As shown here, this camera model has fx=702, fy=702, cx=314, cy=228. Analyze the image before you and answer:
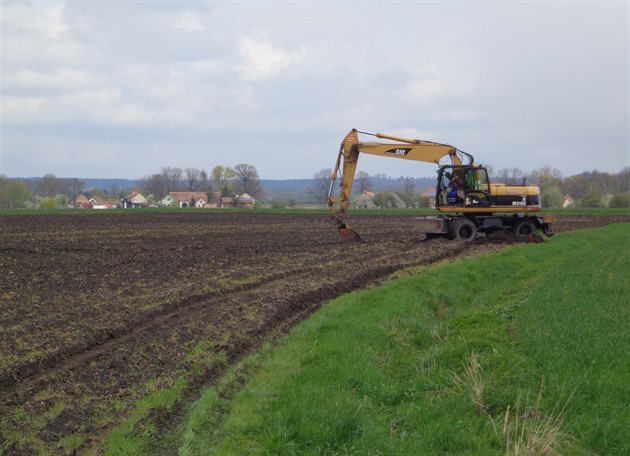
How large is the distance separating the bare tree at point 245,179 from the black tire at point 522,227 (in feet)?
341

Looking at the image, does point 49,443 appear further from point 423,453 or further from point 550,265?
point 550,265

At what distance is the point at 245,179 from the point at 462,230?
10703 cm

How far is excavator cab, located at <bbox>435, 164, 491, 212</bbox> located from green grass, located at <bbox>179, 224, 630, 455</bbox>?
Answer: 15249 mm

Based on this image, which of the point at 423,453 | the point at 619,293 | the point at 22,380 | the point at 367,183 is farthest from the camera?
the point at 367,183

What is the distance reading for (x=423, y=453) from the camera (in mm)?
6508

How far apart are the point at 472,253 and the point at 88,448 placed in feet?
66.8

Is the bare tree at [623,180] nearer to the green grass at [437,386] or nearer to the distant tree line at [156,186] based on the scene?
the distant tree line at [156,186]

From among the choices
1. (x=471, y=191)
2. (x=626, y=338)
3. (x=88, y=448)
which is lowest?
(x=88, y=448)

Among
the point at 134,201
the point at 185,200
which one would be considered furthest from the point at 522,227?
the point at 134,201

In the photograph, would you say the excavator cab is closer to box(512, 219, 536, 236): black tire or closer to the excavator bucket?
box(512, 219, 536, 236): black tire

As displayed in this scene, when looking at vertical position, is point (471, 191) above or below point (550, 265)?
above

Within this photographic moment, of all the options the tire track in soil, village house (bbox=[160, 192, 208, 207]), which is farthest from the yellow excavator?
village house (bbox=[160, 192, 208, 207])

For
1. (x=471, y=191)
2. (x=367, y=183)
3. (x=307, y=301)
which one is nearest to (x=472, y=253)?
(x=471, y=191)

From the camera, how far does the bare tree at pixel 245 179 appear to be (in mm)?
133250
